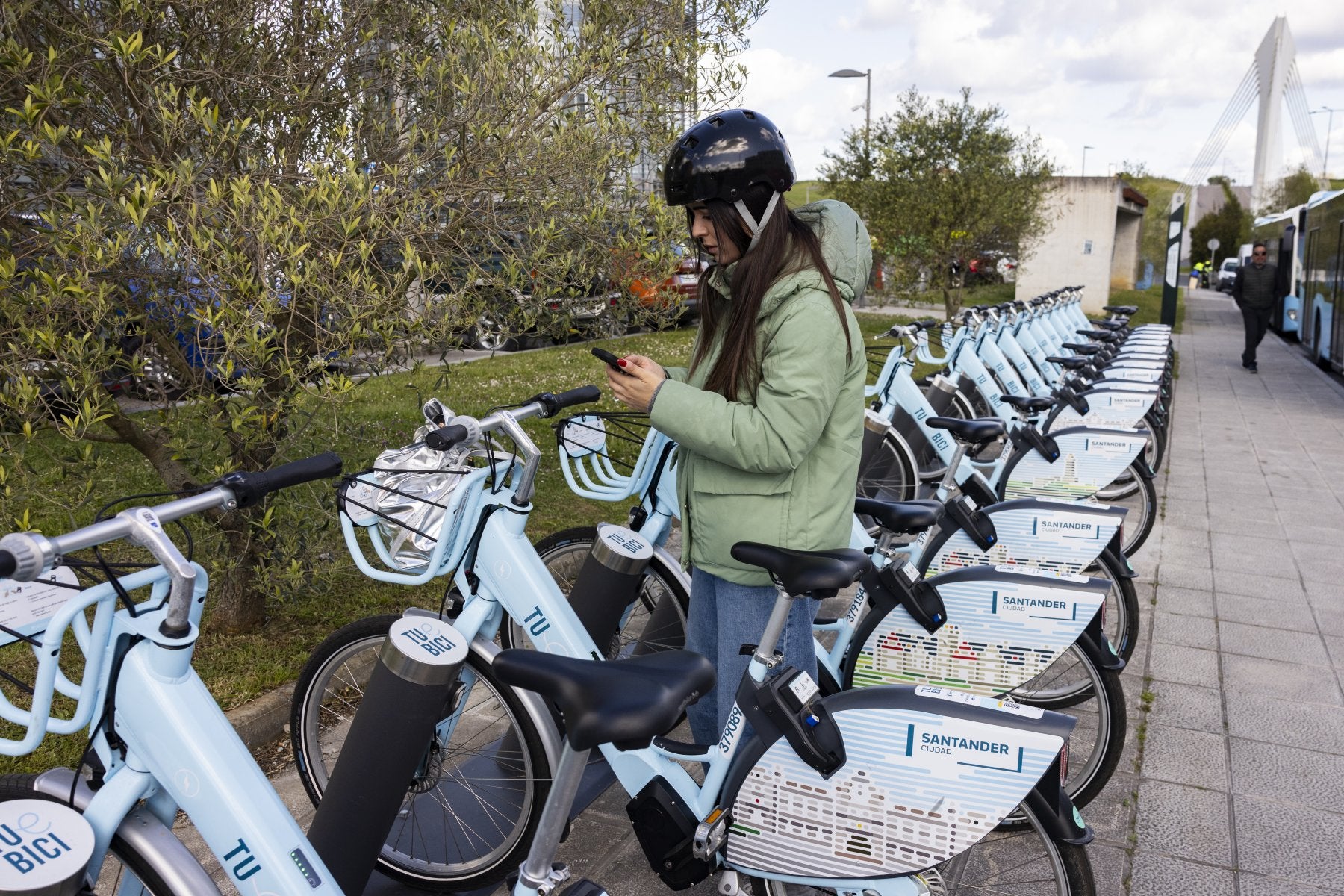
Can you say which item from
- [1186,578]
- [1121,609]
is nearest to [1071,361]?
[1186,578]

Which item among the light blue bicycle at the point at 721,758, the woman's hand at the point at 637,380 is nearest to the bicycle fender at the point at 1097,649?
the light blue bicycle at the point at 721,758

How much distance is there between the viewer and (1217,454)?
924 cm

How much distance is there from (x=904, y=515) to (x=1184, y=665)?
237 centimetres

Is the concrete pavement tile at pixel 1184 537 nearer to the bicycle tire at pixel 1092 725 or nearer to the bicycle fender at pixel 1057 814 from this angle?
the bicycle tire at pixel 1092 725

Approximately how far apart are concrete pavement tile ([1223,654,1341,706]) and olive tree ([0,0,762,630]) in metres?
3.01

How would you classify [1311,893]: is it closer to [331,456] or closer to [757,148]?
[757,148]

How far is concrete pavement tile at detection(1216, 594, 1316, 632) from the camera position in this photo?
5.11 metres

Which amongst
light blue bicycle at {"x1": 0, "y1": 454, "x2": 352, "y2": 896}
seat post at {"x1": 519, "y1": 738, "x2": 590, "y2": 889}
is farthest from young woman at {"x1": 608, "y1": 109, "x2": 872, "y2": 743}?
light blue bicycle at {"x1": 0, "y1": 454, "x2": 352, "y2": 896}

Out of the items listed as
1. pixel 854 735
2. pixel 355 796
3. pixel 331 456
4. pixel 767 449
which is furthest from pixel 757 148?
pixel 355 796

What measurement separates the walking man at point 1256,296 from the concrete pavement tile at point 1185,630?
12.1 meters

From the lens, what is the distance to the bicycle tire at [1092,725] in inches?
124

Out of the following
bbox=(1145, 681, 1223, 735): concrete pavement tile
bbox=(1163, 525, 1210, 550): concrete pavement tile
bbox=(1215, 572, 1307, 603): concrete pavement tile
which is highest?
bbox=(1163, 525, 1210, 550): concrete pavement tile

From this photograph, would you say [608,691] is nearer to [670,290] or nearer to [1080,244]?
[670,290]

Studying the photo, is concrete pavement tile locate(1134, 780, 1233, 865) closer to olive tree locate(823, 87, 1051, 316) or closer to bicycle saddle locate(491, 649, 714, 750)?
bicycle saddle locate(491, 649, 714, 750)
